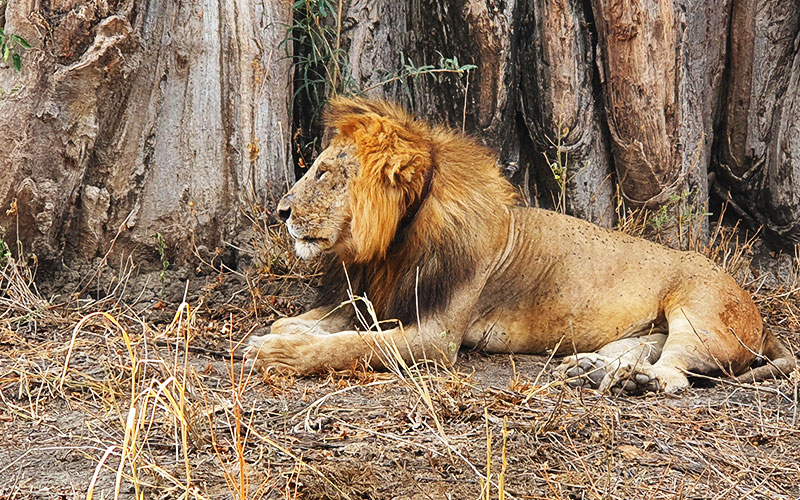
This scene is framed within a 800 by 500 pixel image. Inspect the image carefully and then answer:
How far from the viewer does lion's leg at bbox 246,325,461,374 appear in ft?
11.6

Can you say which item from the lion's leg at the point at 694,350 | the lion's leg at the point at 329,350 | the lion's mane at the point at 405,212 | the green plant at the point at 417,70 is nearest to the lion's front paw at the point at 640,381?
the lion's leg at the point at 694,350

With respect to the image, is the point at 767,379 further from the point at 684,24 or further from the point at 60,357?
the point at 60,357

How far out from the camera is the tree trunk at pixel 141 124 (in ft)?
13.9

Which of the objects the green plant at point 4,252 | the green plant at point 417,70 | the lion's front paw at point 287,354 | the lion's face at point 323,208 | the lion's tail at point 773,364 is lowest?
the lion's tail at point 773,364

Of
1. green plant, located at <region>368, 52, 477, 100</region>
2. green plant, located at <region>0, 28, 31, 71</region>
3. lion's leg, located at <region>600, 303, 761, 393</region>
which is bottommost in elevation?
lion's leg, located at <region>600, 303, 761, 393</region>

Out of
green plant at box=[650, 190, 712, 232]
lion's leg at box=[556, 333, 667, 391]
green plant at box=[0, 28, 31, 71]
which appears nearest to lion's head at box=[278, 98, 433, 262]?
lion's leg at box=[556, 333, 667, 391]

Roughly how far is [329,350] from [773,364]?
1.86 metres

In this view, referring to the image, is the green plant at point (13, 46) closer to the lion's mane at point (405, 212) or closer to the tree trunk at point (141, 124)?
the tree trunk at point (141, 124)

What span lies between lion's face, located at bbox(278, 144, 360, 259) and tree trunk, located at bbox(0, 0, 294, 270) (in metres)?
1.02

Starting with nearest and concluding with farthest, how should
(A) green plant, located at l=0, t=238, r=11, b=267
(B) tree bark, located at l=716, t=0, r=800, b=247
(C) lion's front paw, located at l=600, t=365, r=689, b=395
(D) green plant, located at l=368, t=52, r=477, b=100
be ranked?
(C) lion's front paw, located at l=600, t=365, r=689, b=395, (A) green plant, located at l=0, t=238, r=11, b=267, (D) green plant, located at l=368, t=52, r=477, b=100, (B) tree bark, located at l=716, t=0, r=800, b=247

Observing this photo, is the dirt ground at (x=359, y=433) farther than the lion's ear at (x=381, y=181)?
No

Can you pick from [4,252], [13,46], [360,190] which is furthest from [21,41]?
[360,190]

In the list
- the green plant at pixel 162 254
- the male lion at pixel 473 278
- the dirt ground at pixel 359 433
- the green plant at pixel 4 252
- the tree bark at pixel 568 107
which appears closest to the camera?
the dirt ground at pixel 359 433

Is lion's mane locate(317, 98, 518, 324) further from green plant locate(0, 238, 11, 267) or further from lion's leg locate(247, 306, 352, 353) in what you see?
green plant locate(0, 238, 11, 267)
